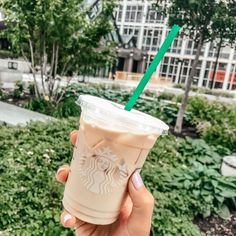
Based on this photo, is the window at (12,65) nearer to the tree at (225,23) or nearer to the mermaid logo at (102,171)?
the tree at (225,23)

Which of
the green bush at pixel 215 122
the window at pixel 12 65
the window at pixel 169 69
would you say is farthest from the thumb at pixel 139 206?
the window at pixel 169 69

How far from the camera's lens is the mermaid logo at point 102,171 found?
120cm

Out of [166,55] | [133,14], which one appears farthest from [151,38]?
[133,14]

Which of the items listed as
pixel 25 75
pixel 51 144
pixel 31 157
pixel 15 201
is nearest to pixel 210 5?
pixel 51 144

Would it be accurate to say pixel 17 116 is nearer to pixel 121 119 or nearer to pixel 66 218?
pixel 66 218

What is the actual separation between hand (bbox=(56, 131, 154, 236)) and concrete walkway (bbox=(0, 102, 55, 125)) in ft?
17.6

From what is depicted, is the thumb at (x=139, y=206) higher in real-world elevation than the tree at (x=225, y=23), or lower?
lower

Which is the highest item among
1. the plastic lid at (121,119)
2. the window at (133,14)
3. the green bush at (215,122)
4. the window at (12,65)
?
the window at (133,14)

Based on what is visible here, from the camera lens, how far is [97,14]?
352 inches

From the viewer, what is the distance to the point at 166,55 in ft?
130

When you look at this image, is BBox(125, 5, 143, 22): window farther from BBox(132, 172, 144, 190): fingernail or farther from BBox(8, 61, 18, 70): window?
BBox(132, 172, 144, 190): fingernail

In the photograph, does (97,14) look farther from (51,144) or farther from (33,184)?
(33,184)

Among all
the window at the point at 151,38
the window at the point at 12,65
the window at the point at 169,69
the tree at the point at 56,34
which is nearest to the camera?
the tree at the point at 56,34

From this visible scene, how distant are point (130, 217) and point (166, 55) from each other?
39242 mm
